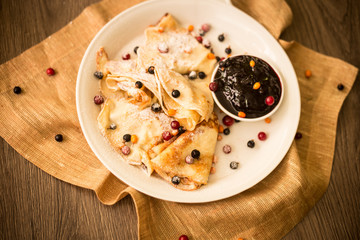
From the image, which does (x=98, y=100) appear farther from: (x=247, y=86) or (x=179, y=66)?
(x=247, y=86)

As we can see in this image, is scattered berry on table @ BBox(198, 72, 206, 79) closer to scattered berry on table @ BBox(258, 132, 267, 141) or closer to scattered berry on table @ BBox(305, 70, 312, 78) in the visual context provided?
scattered berry on table @ BBox(258, 132, 267, 141)

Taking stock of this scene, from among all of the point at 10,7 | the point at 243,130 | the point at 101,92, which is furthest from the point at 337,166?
the point at 10,7

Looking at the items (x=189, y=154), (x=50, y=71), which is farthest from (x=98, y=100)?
(x=189, y=154)

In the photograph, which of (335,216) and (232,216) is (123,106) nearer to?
(232,216)

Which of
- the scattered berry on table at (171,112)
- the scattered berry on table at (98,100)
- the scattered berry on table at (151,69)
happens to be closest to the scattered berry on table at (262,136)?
the scattered berry on table at (171,112)

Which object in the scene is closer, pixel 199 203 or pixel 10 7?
pixel 199 203
